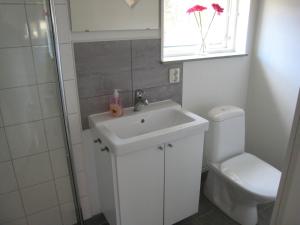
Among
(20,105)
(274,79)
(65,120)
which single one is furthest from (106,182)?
(274,79)

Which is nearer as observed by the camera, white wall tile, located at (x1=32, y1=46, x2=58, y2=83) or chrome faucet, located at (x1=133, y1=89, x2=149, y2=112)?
white wall tile, located at (x1=32, y1=46, x2=58, y2=83)

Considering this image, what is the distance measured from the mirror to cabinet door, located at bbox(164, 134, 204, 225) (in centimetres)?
79

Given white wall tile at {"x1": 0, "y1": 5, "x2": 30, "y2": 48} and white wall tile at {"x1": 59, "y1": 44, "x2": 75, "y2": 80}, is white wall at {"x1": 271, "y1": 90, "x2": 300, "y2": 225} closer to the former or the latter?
white wall tile at {"x1": 59, "y1": 44, "x2": 75, "y2": 80}

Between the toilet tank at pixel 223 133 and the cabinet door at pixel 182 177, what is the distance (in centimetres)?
29

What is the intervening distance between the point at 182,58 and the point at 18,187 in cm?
142

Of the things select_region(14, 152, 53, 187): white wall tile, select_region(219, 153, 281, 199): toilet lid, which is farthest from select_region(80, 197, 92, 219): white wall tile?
select_region(219, 153, 281, 199): toilet lid

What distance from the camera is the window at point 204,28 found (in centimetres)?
194

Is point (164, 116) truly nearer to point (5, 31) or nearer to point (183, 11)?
point (183, 11)

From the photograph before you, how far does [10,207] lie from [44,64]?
36.4 inches

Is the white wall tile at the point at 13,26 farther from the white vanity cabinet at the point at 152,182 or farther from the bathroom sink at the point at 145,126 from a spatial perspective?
the white vanity cabinet at the point at 152,182

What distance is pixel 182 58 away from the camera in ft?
6.19

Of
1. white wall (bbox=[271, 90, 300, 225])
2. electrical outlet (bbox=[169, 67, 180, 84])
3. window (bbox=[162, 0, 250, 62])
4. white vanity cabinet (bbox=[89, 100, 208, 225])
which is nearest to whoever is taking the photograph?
white wall (bbox=[271, 90, 300, 225])

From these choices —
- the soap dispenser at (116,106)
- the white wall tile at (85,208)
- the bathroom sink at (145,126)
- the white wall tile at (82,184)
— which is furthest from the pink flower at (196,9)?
the white wall tile at (85,208)

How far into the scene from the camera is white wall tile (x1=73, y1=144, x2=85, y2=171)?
164 cm
